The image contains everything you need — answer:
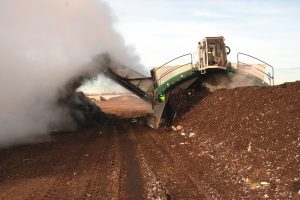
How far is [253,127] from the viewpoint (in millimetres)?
11906

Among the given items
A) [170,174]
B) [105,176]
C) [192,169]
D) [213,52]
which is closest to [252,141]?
[192,169]

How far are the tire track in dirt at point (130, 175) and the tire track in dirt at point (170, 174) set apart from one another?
1.29 ft

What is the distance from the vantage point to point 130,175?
10.0m

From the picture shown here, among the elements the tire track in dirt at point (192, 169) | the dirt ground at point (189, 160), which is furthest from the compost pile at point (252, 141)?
the tire track in dirt at point (192, 169)

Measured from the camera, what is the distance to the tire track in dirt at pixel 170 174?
8.38m

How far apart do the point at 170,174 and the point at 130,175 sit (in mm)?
916

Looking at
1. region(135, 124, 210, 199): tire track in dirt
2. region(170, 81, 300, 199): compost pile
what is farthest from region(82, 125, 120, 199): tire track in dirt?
region(170, 81, 300, 199): compost pile

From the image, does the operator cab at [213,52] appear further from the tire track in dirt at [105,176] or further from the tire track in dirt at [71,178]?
the tire track in dirt at [71,178]

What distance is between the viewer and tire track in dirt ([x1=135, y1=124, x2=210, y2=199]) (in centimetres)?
838

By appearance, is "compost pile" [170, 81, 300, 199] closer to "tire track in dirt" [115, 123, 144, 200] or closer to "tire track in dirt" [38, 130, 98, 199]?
"tire track in dirt" [115, 123, 144, 200]

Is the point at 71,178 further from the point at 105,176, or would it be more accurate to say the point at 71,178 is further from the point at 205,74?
the point at 205,74

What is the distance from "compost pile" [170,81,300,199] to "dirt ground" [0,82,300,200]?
0.02 m

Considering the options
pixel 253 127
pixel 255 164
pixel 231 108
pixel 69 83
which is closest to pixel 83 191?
pixel 255 164

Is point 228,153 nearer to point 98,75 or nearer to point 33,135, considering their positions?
point 33,135
